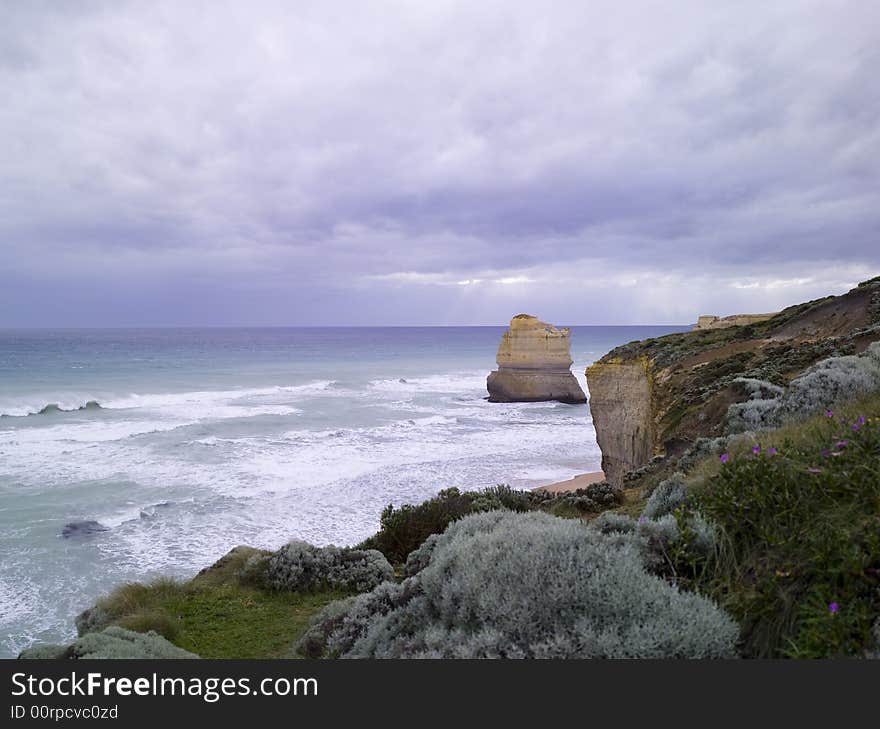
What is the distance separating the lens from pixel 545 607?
3180 millimetres

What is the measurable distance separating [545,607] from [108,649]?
11.8 ft

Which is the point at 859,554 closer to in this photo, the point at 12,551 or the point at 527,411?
the point at 12,551

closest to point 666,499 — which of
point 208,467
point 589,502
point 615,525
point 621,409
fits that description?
point 615,525

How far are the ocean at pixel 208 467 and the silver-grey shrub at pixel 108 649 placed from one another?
6.46m

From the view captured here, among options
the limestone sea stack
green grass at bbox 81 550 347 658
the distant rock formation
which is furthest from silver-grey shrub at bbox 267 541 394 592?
the limestone sea stack

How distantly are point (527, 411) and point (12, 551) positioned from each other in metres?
32.9

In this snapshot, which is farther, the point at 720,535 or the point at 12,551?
the point at 12,551

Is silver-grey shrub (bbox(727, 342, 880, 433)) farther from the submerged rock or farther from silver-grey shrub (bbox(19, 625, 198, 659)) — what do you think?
the submerged rock

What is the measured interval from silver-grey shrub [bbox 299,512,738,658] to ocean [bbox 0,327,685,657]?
9.16 m

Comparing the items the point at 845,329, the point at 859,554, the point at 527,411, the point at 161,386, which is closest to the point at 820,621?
the point at 859,554

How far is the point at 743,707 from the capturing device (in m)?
2.49

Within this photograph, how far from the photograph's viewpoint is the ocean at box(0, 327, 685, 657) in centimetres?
1303

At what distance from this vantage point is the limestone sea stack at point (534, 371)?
1843 inches

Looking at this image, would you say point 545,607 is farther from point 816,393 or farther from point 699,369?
point 699,369
